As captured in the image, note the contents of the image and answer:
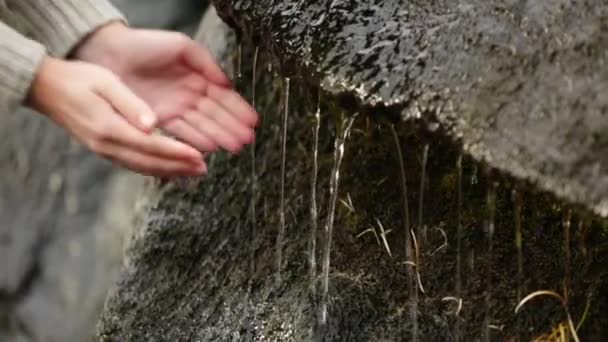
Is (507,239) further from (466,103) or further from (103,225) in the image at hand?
(103,225)

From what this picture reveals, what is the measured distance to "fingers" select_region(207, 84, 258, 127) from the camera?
6.17 feet

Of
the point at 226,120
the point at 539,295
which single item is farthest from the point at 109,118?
the point at 539,295

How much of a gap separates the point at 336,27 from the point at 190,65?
0.41 m

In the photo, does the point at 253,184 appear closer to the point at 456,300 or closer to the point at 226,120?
the point at 226,120

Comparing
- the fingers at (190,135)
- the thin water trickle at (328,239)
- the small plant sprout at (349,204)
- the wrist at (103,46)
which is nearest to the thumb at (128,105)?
the fingers at (190,135)

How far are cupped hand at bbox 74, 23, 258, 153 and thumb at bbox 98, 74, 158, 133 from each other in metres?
0.26

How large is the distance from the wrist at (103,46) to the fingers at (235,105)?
0.25 metres

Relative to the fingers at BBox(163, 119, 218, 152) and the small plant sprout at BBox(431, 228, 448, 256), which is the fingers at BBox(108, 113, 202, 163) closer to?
the fingers at BBox(163, 119, 218, 152)

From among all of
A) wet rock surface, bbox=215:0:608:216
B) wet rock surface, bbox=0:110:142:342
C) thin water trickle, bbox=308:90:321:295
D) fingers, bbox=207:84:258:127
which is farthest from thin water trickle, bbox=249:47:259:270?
wet rock surface, bbox=0:110:142:342

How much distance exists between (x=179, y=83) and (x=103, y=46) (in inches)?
7.8

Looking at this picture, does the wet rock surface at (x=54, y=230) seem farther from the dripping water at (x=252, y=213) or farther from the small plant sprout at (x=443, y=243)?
the small plant sprout at (x=443, y=243)

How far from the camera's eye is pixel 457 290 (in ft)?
6.62

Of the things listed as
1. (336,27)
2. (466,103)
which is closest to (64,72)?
(336,27)

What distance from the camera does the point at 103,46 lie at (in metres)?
2.03
